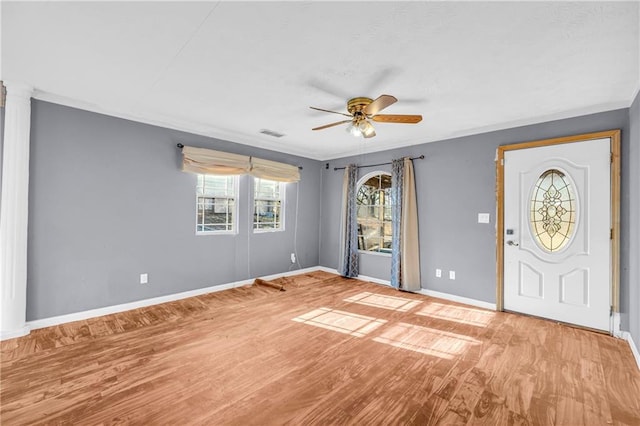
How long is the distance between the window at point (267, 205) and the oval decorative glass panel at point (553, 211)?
397 centimetres

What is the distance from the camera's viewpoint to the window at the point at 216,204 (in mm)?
4418

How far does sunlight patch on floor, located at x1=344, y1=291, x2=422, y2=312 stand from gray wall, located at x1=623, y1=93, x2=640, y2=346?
2.13 metres

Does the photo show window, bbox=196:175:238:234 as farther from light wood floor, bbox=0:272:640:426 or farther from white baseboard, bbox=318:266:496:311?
white baseboard, bbox=318:266:496:311

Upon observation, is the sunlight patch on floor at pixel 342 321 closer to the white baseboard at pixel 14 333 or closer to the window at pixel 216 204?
the window at pixel 216 204

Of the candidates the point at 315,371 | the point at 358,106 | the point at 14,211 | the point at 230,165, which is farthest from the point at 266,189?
the point at 315,371

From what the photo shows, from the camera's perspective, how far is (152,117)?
374 cm

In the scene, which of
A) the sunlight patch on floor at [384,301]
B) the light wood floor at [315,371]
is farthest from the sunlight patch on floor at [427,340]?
the sunlight patch on floor at [384,301]

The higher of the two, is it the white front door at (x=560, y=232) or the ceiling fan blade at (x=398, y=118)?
the ceiling fan blade at (x=398, y=118)

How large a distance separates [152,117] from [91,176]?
1.03 m

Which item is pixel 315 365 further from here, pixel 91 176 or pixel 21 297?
pixel 91 176

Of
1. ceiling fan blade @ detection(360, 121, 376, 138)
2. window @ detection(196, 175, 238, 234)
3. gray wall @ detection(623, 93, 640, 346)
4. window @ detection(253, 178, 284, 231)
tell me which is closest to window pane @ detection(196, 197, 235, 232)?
window @ detection(196, 175, 238, 234)

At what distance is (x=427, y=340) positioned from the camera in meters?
2.93

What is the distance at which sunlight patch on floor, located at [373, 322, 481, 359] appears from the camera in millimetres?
2715

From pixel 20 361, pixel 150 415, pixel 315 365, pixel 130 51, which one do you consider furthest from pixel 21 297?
pixel 315 365
